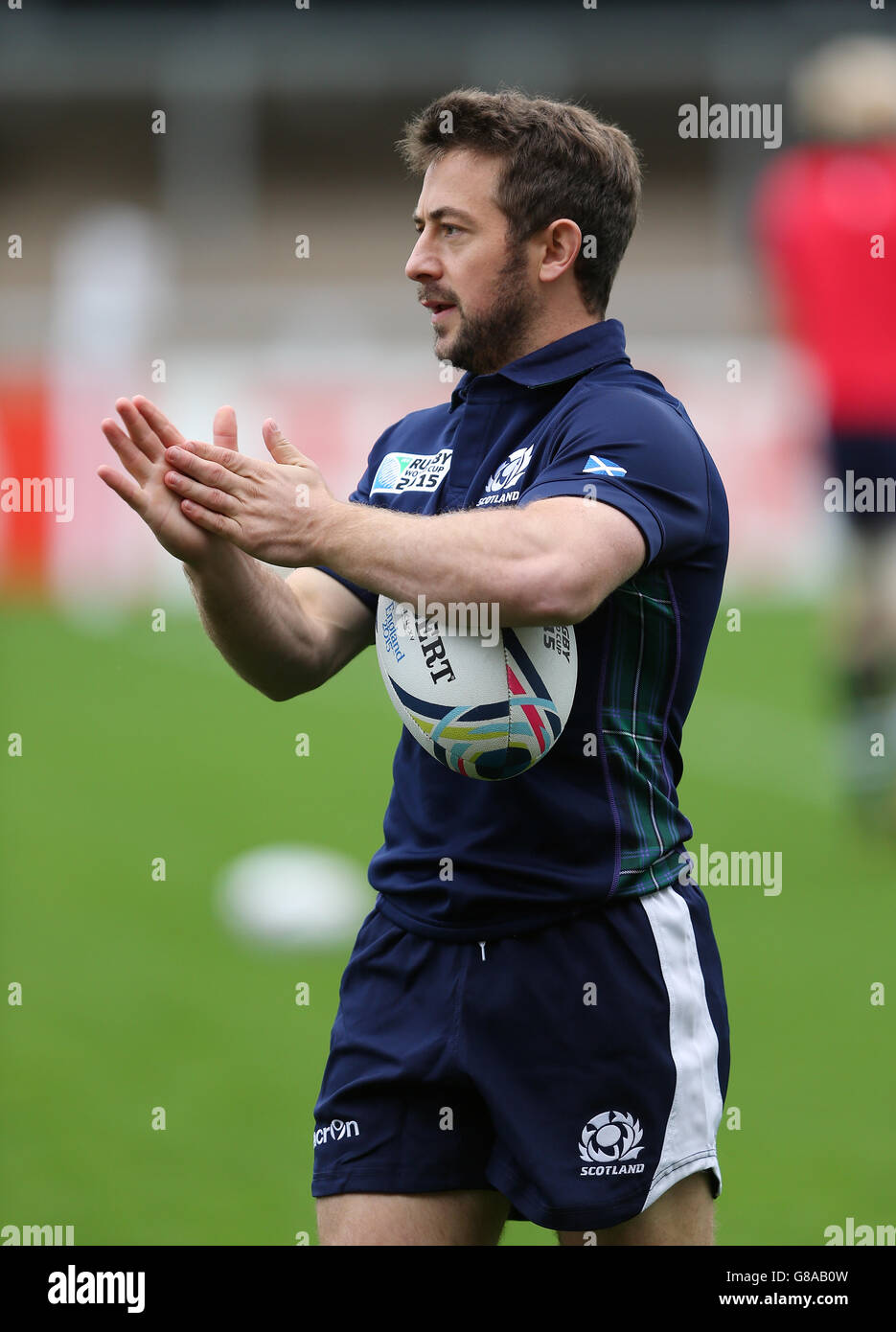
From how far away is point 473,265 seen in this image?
2.98 metres

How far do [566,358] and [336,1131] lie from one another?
1340mm

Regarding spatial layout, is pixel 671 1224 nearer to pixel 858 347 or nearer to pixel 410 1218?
pixel 410 1218

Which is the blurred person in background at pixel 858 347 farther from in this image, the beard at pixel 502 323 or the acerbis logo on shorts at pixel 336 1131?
the acerbis logo on shorts at pixel 336 1131

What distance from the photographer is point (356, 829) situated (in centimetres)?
816

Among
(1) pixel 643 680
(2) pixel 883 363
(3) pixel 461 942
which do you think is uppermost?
(2) pixel 883 363

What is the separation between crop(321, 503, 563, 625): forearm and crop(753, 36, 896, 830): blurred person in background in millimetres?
5654

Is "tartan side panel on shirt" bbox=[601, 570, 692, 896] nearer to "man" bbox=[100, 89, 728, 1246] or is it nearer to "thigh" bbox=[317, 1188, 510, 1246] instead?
"man" bbox=[100, 89, 728, 1246]

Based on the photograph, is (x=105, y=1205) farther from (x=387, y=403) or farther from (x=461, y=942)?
(x=387, y=403)

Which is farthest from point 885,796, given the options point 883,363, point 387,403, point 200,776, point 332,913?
point 387,403

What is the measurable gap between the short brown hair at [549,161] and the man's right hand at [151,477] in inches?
25.8

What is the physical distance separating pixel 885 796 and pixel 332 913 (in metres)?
2.88

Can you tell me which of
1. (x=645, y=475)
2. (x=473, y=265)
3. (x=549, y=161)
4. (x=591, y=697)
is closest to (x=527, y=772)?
(x=591, y=697)

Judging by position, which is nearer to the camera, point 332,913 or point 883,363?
point 332,913

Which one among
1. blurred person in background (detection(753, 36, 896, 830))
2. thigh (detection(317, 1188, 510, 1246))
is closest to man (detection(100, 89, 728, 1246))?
thigh (detection(317, 1188, 510, 1246))
